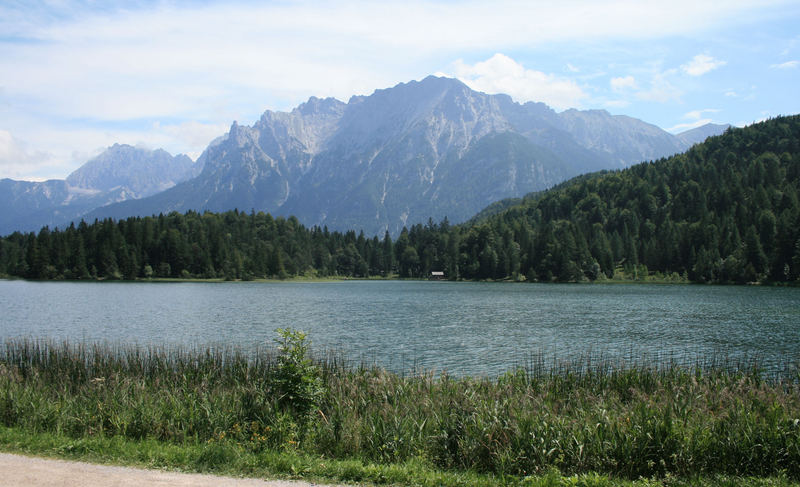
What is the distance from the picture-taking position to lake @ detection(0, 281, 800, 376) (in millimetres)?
39344

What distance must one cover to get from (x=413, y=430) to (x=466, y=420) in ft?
5.12

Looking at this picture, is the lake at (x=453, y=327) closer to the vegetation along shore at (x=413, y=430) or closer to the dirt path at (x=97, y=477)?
the vegetation along shore at (x=413, y=430)

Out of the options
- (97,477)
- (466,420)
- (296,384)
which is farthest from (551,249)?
(97,477)

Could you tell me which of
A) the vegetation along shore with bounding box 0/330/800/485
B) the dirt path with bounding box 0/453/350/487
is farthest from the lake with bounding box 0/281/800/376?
the dirt path with bounding box 0/453/350/487

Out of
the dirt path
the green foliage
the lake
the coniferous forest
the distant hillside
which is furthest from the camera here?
the coniferous forest

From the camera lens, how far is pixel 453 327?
5681 centimetres

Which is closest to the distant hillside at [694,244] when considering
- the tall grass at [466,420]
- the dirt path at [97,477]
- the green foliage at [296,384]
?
the tall grass at [466,420]

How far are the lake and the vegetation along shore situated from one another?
379 inches

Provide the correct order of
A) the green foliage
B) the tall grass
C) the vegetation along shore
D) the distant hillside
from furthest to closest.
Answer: the distant hillside
the green foliage
the tall grass
the vegetation along shore

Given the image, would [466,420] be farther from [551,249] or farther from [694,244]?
[694,244]

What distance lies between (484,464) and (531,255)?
169 metres

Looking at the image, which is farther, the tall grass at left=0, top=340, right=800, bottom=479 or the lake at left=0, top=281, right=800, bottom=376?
the lake at left=0, top=281, right=800, bottom=376

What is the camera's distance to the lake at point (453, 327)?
129 feet

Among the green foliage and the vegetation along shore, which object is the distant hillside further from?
the green foliage
